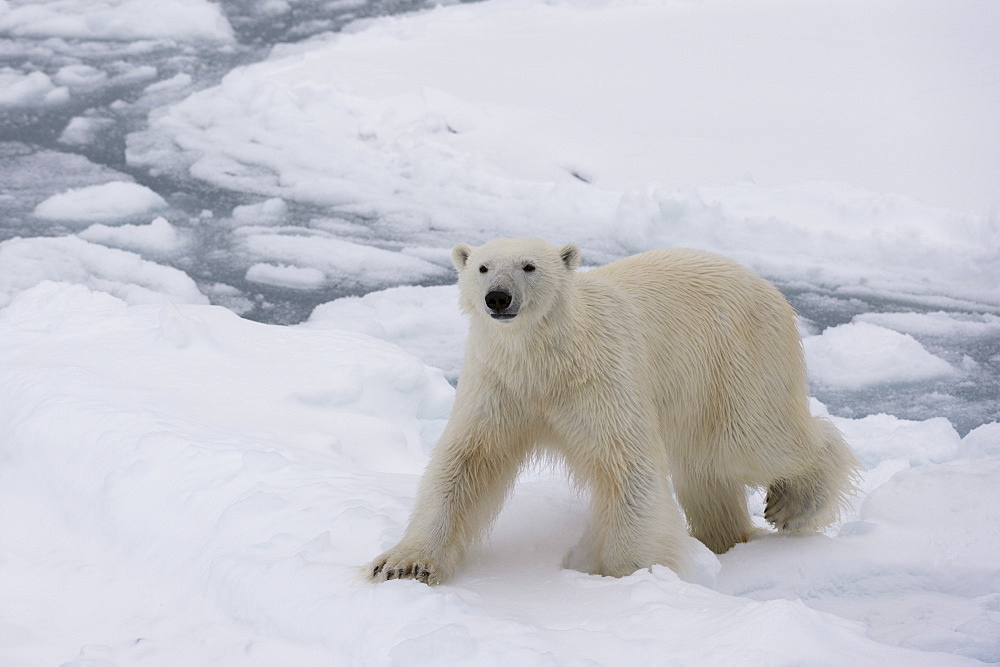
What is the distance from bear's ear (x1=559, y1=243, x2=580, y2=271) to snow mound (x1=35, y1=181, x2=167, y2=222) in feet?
22.0

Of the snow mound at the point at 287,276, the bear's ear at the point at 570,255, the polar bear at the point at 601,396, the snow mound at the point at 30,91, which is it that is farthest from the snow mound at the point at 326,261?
the snow mound at the point at 30,91

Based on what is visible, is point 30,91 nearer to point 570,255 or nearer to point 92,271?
point 92,271

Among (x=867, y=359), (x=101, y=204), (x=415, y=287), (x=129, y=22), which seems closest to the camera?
(x=867, y=359)

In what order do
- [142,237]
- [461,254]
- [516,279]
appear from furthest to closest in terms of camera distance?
[142,237] < [461,254] < [516,279]

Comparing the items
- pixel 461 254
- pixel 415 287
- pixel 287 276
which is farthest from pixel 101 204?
pixel 461 254

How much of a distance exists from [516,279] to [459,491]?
2.26ft

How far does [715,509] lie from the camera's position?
3.77 m

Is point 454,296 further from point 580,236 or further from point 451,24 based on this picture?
point 451,24

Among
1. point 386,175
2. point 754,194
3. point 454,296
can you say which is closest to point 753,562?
point 454,296

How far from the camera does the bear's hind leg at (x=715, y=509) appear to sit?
147 inches

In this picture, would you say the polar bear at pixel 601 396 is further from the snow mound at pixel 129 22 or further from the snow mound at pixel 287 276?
the snow mound at pixel 129 22

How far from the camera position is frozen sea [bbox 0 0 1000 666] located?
2613 millimetres

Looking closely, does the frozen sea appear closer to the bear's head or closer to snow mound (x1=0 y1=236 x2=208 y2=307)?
snow mound (x1=0 y1=236 x2=208 y2=307)

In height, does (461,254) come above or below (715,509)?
above
